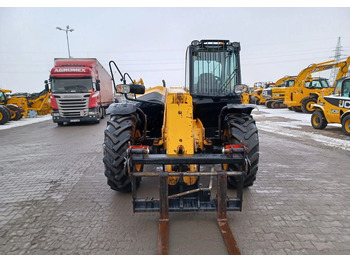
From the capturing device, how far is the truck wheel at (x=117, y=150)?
3.72 m

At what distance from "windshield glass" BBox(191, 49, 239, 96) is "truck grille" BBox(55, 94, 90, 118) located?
10.0m

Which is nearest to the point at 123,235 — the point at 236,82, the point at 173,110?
the point at 173,110

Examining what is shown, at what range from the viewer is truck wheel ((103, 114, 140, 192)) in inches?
146

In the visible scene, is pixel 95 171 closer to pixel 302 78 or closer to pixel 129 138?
pixel 129 138

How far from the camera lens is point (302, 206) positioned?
12.1ft

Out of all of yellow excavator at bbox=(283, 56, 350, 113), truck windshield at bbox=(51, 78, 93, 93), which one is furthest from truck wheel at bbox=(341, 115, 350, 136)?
truck windshield at bbox=(51, 78, 93, 93)

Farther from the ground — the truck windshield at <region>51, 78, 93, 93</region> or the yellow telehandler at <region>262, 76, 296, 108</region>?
the truck windshield at <region>51, 78, 93, 93</region>

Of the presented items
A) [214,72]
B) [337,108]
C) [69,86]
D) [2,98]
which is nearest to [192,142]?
[214,72]

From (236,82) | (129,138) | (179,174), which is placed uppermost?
(236,82)

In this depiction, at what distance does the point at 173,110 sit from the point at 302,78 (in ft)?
55.0

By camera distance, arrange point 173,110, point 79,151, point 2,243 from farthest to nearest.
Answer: point 79,151, point 173,110, point 2,243

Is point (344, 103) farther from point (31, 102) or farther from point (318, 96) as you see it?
point (31, 102)

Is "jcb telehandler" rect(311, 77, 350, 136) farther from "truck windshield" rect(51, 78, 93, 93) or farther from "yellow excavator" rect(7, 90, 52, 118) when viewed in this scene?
"yellow excavator" rect(7, 90, 52, 118)

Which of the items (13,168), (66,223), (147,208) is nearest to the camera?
(147,208)
